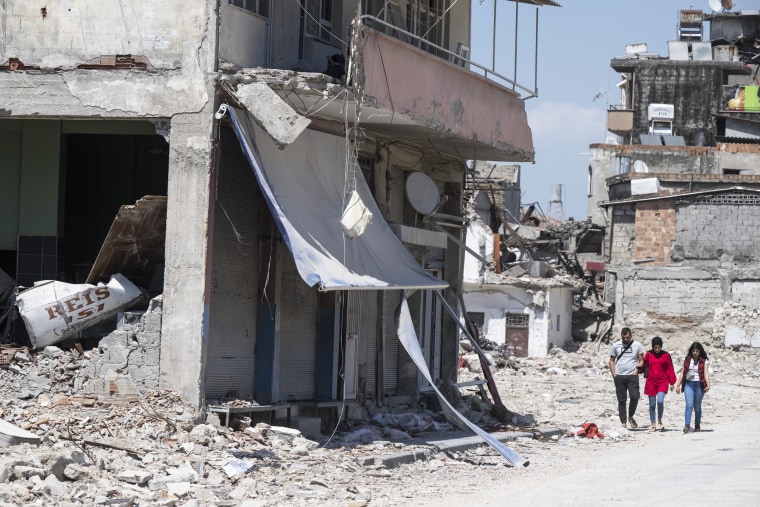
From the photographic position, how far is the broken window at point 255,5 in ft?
40.4

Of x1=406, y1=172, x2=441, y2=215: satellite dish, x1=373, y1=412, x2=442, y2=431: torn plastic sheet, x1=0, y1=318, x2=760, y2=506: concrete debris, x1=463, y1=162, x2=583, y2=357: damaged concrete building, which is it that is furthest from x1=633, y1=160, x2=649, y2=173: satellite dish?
x1=373, y1=412, x2=442, y2=431: torn plastic sheet

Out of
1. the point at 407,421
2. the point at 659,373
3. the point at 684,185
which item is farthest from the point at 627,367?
the point at 684,185

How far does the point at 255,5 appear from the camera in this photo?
1262cm

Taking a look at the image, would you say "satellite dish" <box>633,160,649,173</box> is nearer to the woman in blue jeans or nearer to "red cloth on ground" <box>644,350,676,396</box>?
"red cloth on ground" <box>644,350,676,396</box>

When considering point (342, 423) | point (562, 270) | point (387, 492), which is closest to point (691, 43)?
point (562, 270)

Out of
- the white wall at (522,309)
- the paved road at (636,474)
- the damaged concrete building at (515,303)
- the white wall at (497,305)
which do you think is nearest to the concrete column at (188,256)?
the paved road at (636,474)

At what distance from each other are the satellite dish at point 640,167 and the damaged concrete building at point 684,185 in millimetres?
54

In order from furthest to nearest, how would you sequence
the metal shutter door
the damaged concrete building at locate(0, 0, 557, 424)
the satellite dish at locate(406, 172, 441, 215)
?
1. the satellite dish at locate(406, 172, 441, 215)
2. the metal shutter door
3. the damaged concrete building at locate(0, 0, 557, 424)

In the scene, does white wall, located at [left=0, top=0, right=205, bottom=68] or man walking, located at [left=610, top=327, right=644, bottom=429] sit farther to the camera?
man walking, located at [left=610, top=327, right=644, bottom=429]

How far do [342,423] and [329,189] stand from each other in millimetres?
3164

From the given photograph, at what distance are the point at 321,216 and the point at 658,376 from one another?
6.83 meters

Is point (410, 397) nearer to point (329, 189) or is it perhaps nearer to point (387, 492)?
point (329, 189)

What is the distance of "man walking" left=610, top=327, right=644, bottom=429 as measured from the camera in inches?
671

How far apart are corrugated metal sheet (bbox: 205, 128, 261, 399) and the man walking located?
20.9 feet
